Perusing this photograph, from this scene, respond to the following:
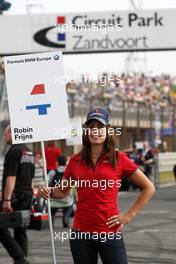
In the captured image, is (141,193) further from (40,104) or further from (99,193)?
(40,104)

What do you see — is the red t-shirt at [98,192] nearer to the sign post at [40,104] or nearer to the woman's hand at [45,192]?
the woman's hand at [45,192]

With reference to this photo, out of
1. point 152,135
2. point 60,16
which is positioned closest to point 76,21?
point 60,16

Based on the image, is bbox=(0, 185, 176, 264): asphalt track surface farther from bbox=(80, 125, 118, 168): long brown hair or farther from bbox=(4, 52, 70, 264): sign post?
bbox=(80, 125, 118, 168): long brown hair

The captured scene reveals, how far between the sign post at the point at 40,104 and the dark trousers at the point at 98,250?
2001 mm

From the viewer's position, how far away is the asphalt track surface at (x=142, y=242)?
952 cm

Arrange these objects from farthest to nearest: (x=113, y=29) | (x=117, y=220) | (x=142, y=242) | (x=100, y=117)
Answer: (x=113, y=29) → (x=142, y=242) → (x=100, y=117) → (x=117, y=220)

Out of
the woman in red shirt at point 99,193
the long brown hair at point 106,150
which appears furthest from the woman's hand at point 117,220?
the long brown hair at point 106,150

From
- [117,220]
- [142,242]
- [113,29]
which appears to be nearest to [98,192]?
[117,220]

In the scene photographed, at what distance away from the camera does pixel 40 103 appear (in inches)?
280

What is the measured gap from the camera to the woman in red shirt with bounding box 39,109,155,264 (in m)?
5.06

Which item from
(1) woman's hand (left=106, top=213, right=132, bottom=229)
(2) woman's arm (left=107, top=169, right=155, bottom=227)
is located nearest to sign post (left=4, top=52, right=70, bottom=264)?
(2) woman's arm (left=107, top=169, right=155, bottom=227)

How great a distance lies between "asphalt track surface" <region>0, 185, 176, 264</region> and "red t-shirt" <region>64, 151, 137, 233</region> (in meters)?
4.18

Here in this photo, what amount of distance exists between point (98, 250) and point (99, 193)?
381 millimetres

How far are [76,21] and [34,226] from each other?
353 inches
